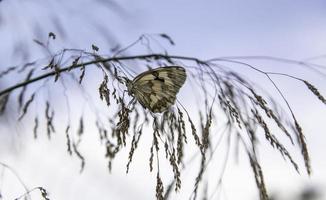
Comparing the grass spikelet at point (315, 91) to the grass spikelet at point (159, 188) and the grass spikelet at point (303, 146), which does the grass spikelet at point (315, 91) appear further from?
the grass spikelet at point (159, 188)

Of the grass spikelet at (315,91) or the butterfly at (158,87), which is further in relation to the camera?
the butterfly at (158,87)

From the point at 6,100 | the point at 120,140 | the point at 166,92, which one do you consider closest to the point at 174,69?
the point at 166,92

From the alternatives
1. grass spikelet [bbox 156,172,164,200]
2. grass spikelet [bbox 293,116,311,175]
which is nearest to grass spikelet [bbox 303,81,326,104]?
grass spikelet [bbox 293,116,311,175]

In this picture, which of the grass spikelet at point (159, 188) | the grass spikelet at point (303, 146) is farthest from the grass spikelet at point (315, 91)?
the grass spikelet at point (159, 188)

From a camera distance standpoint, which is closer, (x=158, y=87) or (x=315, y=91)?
(x=315, y=91)

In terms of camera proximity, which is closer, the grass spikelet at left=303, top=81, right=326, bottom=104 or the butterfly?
the grass spikelet at left=303, top=81, right=326, bottom=104

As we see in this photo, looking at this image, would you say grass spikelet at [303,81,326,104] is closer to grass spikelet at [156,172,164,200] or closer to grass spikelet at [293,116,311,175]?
grass spikelet at [293,116,311,175]

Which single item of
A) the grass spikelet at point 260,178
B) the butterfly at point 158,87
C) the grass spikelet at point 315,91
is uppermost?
the butterfly at point 158,87

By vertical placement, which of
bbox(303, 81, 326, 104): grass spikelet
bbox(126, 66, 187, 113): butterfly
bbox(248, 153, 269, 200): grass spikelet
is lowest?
bbox(248, 153, 269, 200): grass spikelet
